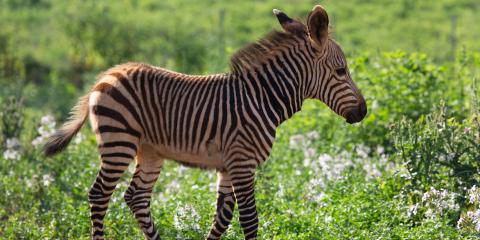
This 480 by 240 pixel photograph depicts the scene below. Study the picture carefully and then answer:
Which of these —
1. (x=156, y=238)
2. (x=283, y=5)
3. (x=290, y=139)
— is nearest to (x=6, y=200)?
(x=156, y=238)

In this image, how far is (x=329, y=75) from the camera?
27.0ft

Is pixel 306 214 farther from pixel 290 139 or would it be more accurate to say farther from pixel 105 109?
pixel 290 139

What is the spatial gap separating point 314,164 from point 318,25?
10.4 feet

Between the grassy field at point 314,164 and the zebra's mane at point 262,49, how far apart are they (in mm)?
1513

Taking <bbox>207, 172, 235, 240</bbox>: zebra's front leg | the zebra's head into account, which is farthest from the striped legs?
the zebra's head

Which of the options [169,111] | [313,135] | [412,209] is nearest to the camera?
[169,111]

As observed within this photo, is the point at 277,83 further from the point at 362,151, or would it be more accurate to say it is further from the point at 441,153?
the point at 362,151

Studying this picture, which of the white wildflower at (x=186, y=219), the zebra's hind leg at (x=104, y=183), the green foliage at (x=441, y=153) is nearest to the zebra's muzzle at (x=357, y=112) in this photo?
the green foliage at (x=441, y=153)

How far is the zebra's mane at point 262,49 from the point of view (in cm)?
820

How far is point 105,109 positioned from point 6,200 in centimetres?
274

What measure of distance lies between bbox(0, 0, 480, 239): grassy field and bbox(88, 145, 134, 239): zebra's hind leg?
0.75 metres

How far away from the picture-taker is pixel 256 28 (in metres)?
23.0

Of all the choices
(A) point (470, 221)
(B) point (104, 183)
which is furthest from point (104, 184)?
(A) point (470, 221)

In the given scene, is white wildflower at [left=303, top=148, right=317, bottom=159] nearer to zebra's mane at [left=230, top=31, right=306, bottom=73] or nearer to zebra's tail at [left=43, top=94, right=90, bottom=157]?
zebra's mane at [left=230, top=31, right=306, bottom=73]
